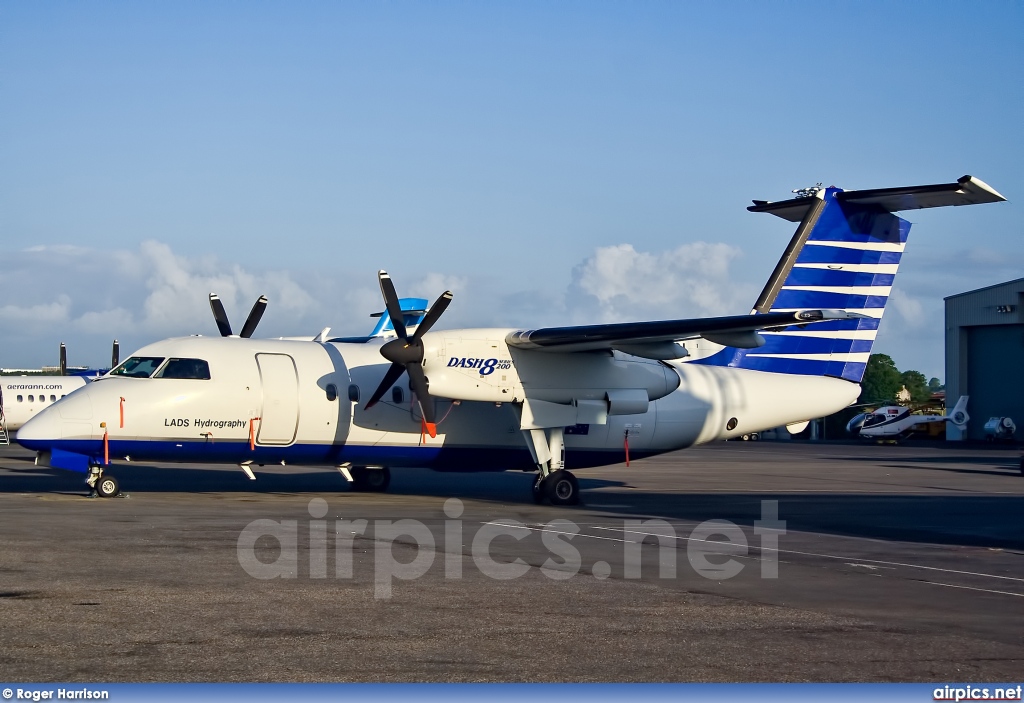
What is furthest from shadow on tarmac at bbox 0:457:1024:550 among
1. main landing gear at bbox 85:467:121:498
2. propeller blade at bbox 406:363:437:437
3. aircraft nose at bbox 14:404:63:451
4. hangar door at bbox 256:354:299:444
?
hangar door at bbox 256:354:299:444

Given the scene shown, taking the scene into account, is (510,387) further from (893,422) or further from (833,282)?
(893,422)

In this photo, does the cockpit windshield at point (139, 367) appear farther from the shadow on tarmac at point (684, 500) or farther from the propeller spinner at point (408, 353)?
the propeller spinner at point (408, 353)

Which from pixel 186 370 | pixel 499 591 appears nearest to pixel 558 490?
pixel 186 370

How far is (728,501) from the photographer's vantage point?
21.2m

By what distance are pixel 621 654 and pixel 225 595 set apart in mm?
3876

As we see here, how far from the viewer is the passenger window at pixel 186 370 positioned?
19234 millimetres

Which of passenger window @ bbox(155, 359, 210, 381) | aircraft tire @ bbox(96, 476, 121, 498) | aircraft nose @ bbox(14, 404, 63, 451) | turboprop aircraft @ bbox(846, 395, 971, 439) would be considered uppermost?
passenger window @ bbox(155, 359, 210, 381)

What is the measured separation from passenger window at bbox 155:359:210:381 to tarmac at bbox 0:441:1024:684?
225cm

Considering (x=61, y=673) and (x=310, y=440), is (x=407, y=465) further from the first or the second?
(x=61, y=673)

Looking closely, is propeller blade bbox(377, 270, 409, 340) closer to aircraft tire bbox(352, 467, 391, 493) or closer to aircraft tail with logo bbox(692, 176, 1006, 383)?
aircraft tire bbox(352, 467, 391, 493)

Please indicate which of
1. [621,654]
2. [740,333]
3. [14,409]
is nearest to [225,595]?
[621,654]

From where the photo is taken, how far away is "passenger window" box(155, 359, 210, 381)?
63.1 feet

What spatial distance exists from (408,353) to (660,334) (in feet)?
14.9

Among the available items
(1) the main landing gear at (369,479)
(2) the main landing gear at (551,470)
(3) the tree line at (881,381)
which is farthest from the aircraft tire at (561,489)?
(3) the tree line at (881,381)
